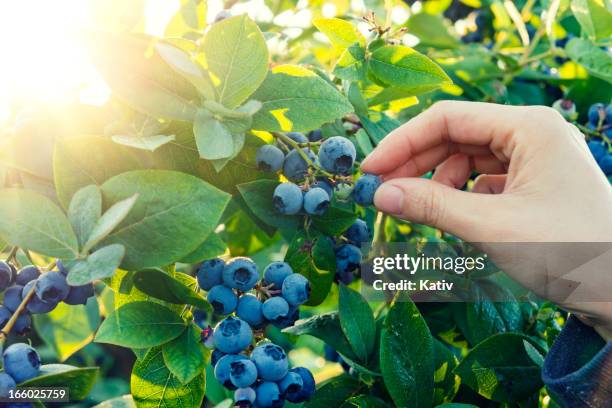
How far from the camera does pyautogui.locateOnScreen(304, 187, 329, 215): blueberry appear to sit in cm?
100

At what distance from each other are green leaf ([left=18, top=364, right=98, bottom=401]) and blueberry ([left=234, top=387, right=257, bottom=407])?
0.69 ft

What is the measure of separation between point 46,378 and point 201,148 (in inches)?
13.7

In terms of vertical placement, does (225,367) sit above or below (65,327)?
above

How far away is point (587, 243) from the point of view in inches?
38.6

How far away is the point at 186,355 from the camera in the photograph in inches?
36.0

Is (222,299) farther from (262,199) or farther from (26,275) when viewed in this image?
(26,275)

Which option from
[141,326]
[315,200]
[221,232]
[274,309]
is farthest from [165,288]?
[221,232]

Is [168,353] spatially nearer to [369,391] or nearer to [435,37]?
[369,391]

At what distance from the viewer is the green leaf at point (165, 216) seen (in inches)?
30.8

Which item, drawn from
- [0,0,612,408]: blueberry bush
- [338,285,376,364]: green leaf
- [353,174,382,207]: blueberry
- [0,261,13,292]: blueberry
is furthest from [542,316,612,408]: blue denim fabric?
[0,261,13,292]: blueberry

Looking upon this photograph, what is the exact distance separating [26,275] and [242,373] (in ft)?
1.17

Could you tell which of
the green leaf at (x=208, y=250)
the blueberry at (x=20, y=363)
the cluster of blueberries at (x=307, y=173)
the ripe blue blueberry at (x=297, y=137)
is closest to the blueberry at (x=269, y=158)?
the cluster of blueberries at (x=307, y=173)

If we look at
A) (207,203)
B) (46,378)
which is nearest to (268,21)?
(207,203)

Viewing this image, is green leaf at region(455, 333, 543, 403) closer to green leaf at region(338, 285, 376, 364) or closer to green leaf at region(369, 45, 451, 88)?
green leaf at region(338, 285, 376, 364)
